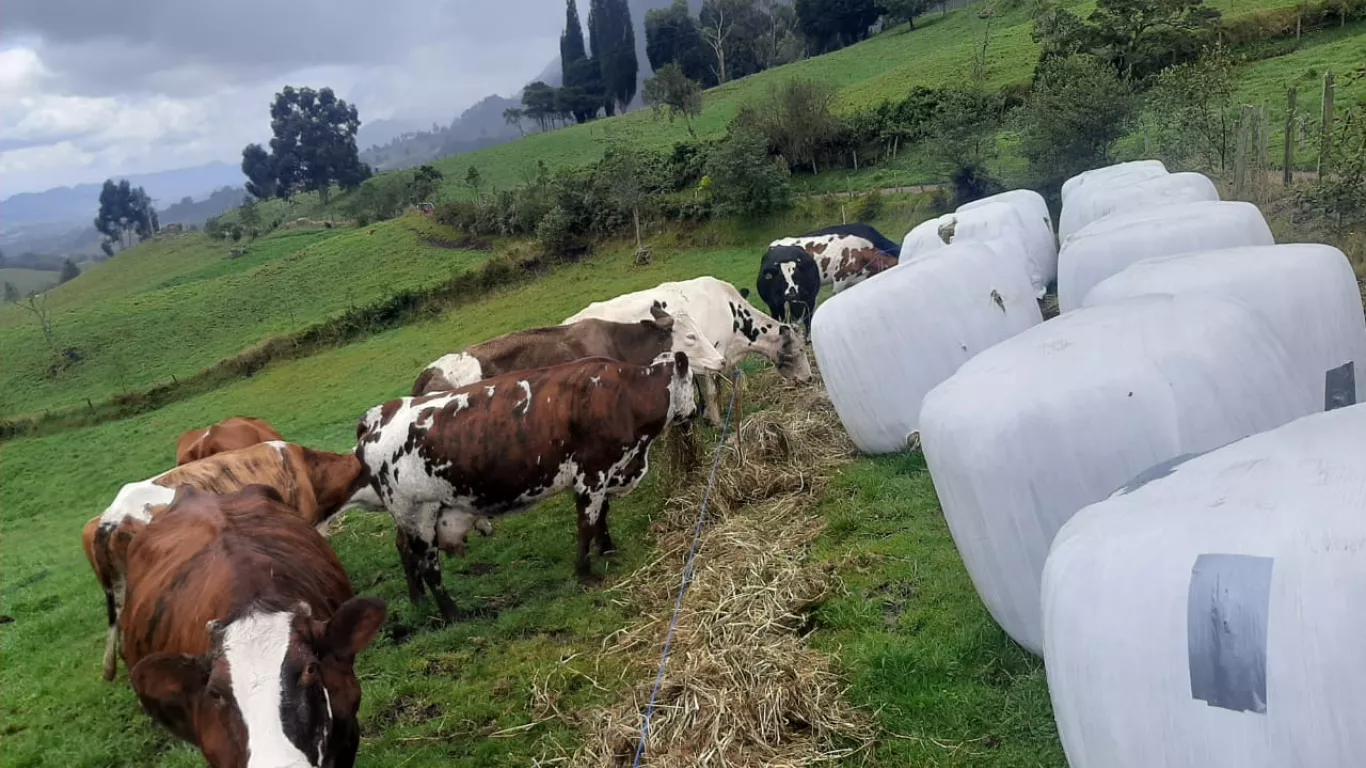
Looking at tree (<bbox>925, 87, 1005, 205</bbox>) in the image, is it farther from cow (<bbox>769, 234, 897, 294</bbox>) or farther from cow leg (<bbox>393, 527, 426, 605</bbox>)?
cow leg (<bbox>393, 527, 426, 605</bbox>)

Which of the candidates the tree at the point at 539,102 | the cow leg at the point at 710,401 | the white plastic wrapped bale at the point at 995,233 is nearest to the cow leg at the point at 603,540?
the cow leg at the point at 710,401

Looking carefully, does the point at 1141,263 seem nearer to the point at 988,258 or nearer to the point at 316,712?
the point at 988,258

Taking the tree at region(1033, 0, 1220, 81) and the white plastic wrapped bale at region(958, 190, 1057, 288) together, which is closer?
the white plastic wrapped bale at region(958, 190, 1057, 288)

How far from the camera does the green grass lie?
118ft

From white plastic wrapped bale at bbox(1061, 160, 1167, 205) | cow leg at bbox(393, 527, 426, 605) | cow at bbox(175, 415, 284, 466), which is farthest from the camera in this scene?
white plastic wrapped bale at bbox(1061, 160, 1167, 205)

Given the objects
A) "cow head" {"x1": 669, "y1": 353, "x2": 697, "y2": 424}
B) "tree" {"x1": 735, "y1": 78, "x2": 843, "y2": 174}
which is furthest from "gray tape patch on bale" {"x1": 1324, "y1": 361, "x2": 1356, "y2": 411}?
"tree" {"x1": 735, "y1": 78, "x2": 843, "y2": 174}

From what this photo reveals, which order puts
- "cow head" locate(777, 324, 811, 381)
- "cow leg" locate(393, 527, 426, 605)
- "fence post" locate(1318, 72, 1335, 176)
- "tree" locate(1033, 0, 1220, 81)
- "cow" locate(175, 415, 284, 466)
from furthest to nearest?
"tree" locate(1033, 0, 1220, 81) < "cow head" locate(777, 324, 811, 381) < "fence post" locate(1318, 72, 1335, 176) < "cow" locate(175, 415, 284, 466) < "cow leg" locate(393, 527, 426, 605)

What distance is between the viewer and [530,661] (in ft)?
21.7

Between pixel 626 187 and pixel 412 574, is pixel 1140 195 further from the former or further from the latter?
pixel 626 187

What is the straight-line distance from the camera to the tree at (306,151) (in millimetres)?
89500

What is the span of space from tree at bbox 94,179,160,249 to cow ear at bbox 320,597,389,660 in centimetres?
12847

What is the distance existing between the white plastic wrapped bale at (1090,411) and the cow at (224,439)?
7.43m

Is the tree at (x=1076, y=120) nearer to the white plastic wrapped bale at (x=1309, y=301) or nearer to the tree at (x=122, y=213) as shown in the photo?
the white plastic wrapped bale at (x=1309, y=301)

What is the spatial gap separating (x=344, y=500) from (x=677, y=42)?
8583cm
